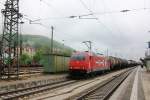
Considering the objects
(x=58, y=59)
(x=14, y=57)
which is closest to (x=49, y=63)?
(x=58, y=59)

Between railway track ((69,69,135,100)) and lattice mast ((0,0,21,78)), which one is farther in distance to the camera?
lattice mast ((0,0,21,78))

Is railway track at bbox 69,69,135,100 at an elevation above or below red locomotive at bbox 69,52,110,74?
below

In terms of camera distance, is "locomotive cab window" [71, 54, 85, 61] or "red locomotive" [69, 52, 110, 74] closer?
"red locomotive" [69, 52, 110, 74]

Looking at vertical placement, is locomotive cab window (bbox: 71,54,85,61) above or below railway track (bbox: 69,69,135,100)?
above

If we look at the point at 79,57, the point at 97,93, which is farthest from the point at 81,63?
the point at 97,93

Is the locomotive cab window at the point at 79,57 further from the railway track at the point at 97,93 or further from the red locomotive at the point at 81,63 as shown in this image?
the railway track at the point at 97,93

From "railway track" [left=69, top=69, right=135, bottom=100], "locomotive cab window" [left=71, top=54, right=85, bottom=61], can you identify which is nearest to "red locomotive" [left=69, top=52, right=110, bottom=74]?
"locomotive cab window" [left=71, top=54, right=85, bottom=61]

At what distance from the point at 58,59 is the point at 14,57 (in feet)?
33.2

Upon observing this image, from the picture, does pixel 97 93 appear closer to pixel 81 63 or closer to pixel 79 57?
pixel 81 63

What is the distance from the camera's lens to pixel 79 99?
55.6 ft

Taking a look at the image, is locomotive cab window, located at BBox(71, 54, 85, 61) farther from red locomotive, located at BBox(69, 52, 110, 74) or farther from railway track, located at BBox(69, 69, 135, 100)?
railway track, located at BBox(69, 69, 135, 100)

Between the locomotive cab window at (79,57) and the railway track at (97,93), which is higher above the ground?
the locomotive cab window at (79,57)

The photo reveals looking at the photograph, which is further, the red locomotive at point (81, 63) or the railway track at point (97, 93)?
the red locomotive at point (81, 63)

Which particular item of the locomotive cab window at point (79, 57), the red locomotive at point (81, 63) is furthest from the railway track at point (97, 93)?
the locomotive cab window at point (79, 57)
